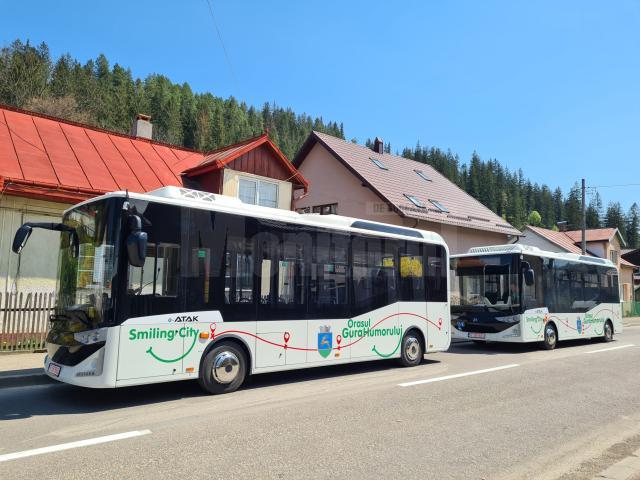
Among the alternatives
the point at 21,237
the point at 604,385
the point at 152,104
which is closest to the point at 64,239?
the point at 21,237

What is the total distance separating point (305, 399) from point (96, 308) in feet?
11.1

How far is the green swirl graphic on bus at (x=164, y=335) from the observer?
22.6 ft

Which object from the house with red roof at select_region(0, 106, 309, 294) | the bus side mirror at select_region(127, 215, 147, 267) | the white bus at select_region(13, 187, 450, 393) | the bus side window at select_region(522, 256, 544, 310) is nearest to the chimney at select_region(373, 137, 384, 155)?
the house with red roof at select_region(0, 106, 309, 294)

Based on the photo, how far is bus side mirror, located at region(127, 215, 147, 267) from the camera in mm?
6512

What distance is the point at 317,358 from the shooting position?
9.15 meters

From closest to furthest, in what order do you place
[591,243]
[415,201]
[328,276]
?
1. [328,276]
2. [415,201]
3. [591,243]

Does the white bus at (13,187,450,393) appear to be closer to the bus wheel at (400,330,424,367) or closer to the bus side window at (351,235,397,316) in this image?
the bus side window at (351,235,397,316)

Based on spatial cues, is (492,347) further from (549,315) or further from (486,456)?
(486,456)

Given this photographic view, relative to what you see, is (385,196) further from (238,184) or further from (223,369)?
(223,369)

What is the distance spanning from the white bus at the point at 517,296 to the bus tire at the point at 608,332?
1.74 metres

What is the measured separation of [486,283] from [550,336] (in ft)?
9.42

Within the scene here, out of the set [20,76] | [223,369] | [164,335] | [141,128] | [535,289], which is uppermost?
[20,76]

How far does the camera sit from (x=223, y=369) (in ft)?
25.7

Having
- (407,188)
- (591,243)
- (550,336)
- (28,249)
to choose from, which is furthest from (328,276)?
(591,243)
